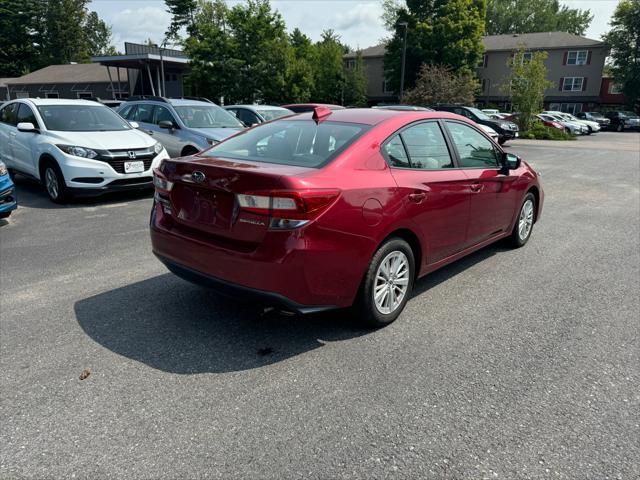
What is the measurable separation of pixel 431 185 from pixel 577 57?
196 feet

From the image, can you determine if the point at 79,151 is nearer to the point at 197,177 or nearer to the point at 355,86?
the point at 197,177

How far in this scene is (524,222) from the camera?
598 cm

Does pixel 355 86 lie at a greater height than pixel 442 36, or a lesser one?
lesser

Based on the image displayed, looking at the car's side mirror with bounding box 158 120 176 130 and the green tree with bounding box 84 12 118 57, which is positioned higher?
the green tree with bounding box 84 12 118 57

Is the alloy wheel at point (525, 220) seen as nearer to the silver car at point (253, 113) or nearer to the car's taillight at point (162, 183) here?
the car's taillight at point (162, 183)

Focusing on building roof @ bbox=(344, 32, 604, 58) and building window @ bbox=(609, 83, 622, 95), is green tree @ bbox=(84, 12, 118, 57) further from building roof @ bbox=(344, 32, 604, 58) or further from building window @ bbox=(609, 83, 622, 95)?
building window @ bbox=(609, 83, 622, 95)

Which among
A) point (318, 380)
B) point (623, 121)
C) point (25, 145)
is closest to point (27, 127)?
point (25, 145)

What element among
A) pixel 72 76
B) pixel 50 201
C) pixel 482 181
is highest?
pixel 72 76

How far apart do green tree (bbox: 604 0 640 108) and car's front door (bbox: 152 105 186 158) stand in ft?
182

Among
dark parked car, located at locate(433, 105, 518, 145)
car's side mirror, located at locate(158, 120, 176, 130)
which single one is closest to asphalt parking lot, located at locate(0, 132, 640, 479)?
car's side mirror, located at locate(158, 120, 176, 130)

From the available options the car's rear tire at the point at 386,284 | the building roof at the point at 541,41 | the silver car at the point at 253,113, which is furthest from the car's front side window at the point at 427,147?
the building roof at the point at 541,41

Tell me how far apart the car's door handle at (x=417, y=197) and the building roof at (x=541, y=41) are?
56115 mm

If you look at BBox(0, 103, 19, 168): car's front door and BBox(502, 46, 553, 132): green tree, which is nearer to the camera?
BBox(0, 103, 19, 168): car's front door

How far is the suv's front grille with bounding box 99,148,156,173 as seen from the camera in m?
8.09
